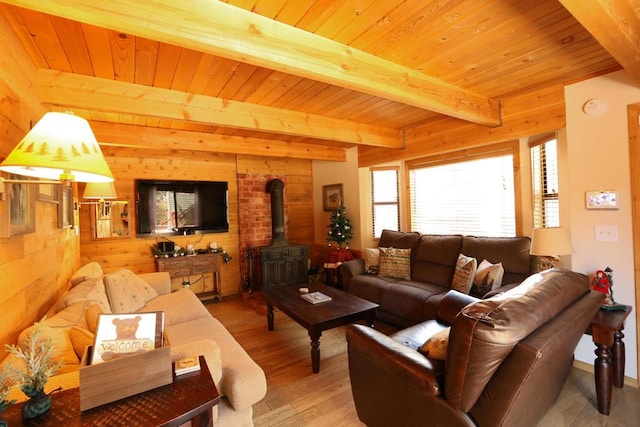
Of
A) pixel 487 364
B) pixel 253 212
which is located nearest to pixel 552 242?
pixel 487 364

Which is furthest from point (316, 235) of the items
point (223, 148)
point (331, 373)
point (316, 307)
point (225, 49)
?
point (225, 49)

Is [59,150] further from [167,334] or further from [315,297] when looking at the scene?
[315,297]

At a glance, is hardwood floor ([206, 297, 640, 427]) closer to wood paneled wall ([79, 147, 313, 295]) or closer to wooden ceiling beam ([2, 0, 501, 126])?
wood paneled wall ([79, 147, 313, 295])

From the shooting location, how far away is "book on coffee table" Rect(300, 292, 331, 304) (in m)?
2.94

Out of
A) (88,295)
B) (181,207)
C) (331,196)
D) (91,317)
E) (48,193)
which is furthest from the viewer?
(331,196)

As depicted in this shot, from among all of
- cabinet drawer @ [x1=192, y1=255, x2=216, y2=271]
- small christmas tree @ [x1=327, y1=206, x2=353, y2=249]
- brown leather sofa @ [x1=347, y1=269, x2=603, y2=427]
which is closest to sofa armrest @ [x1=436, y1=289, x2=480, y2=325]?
brown leather sofa @ [x1=347, y1=269, x2=603, y2=427]

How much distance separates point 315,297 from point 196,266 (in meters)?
2.20

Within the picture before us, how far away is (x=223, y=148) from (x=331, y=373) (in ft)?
9.64

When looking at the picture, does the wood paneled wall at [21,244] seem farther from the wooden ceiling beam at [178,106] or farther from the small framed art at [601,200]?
the small framed art at [601,200]

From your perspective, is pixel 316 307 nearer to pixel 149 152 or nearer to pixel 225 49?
pixel 225 49

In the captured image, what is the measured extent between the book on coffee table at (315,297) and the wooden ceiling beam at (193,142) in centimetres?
211

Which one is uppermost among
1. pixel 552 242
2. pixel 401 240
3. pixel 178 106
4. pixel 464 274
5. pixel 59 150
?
pixel 178 106

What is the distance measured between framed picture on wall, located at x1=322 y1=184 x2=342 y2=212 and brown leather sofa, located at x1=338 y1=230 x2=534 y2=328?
1.37m

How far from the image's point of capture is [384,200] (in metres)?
4.72
